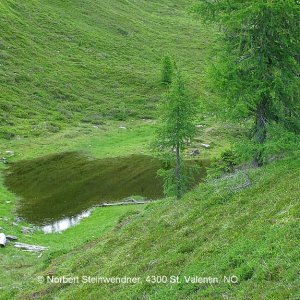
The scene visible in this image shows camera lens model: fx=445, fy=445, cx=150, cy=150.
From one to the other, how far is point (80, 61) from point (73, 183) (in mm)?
60982

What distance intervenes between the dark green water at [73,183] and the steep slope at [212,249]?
18.4m

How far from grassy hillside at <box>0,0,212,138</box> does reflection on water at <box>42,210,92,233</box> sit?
34.8 meters

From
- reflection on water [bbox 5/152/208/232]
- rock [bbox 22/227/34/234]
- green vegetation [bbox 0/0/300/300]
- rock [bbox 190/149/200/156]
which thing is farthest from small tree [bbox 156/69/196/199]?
rock [bbox 190/149/200/156]

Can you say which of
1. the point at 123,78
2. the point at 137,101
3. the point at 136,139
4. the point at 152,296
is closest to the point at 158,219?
the point at 152,296

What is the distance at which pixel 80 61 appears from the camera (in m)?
104

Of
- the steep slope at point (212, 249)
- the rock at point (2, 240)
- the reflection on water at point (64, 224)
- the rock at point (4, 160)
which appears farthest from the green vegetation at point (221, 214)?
the rock at point (4, 160)

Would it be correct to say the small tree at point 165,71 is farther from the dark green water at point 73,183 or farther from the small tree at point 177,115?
the small tree at point 177,115

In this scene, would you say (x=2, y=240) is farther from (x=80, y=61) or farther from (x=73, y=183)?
(x=80, y=61)

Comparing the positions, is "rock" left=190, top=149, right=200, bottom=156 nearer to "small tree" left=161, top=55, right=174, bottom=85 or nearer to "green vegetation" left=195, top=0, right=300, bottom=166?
"small tree" left=161, top=55, right=174, bottom=85

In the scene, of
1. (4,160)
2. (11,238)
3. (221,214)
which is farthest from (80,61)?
(221,214)

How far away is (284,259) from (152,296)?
4.14 m

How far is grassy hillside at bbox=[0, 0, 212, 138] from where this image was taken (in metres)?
82.4

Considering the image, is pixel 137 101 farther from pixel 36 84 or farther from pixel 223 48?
pixel 223 48

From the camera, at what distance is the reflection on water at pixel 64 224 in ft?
116
